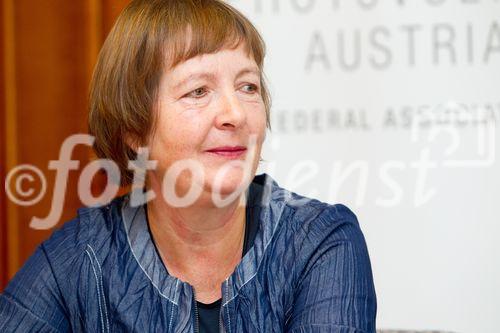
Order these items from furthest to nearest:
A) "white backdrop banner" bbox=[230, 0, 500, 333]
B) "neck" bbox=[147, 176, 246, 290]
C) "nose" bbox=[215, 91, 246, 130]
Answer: "white backdrop banner" bbox=[230, 0, 500, 333], "neck" bbox=[147, 176, 246, 290], "nose" bbox=[215, 91, 246, 130]

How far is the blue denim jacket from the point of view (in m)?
1.27

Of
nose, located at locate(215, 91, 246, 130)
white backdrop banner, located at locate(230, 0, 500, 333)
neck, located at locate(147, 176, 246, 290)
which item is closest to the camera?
nose, located at locate(215, 91, 246, 130)

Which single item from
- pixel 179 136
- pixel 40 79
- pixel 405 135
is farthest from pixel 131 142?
pixel 405 135

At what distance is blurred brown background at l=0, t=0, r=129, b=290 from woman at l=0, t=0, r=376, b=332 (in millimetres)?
617

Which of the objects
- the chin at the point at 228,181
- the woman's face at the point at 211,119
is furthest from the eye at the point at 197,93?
the chin at the point at 228,181

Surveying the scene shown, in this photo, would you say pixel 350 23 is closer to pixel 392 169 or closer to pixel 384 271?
pixel 392 169

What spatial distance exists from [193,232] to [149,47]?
33 centimetres

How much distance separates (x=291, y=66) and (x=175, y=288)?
0.85 metres

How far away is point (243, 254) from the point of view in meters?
1.38

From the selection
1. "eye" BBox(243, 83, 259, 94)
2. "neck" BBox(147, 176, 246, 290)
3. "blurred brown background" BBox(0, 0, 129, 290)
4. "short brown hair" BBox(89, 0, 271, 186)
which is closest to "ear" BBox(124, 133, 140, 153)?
"short brown hair" BBox(89, 0, 271, 186)

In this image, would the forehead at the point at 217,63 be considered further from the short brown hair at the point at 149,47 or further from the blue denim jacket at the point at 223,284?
the blue denim jacket at the point at 223,284

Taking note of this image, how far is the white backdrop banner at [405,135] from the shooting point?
1.92 m

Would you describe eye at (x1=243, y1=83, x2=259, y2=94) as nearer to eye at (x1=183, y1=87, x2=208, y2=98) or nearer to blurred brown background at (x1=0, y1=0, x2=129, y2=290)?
eye at (x1=183, y1=87, x2=208, y2=98)

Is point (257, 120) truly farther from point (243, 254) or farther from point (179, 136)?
point (243, 254)
